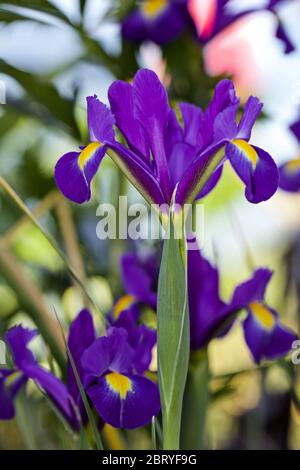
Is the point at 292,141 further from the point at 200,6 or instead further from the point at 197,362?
the point at 197,362

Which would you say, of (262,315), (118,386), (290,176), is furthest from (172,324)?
(290,176)

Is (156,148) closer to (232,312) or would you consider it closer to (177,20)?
(232,312)

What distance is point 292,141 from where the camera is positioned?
2.89 ft

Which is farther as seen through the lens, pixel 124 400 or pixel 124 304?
pixel 124 304

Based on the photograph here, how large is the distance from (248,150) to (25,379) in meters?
0.29

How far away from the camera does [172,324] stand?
20.2 inches

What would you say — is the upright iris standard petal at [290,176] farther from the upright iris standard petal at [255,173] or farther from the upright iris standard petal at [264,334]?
the upright iris standard petal at [255,173]

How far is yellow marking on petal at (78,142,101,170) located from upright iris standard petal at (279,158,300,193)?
395 millimetres

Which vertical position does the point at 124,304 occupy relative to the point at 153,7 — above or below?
below

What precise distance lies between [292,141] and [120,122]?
0.38 m

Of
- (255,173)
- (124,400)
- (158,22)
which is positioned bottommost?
(124,400)

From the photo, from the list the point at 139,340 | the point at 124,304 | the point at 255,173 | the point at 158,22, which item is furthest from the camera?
the point at 158,22

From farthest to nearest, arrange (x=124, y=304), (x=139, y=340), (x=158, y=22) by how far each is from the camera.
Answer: (x=158, y=22)
(x=124, y=304)
(x=139, y=340)
